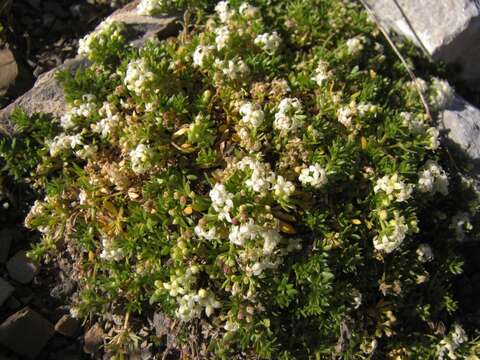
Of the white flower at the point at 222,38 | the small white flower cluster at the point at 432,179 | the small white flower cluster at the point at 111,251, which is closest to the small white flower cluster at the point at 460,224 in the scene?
the small white flower cluster at the point at 432,179

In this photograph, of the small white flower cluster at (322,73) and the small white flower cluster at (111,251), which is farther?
the small white flower cluster at (322,73)

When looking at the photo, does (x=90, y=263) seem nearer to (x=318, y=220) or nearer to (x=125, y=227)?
(x=125, y=227)

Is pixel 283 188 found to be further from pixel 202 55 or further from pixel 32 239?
pixel 32 239

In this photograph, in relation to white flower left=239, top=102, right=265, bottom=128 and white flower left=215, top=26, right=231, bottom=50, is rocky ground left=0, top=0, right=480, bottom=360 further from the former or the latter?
white flower left=239, top=102, right=265, bottom=128

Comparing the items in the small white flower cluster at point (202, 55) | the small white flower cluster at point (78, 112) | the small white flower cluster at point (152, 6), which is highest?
the small white flower cluster at point (152, 6)

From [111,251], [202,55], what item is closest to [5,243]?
[111,251]

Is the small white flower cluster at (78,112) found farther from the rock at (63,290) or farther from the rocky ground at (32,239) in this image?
the rock at (63,290)

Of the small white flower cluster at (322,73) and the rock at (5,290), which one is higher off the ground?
the small white flower cluster at (322,73)
